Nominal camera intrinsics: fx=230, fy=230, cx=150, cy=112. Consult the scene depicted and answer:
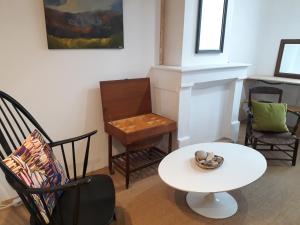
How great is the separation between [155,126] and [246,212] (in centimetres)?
108

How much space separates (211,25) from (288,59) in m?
1.75

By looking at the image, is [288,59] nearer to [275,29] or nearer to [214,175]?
[275,29]

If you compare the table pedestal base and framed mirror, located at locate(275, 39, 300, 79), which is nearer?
the table pedestal base

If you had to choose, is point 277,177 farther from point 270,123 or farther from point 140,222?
point 140,222

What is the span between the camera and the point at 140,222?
1815 millimetres

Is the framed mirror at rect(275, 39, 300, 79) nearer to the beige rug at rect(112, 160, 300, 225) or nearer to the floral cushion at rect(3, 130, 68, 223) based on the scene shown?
the beige rug at rect(112, 160, 300, 225)

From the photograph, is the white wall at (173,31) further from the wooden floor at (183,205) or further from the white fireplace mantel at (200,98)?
the wooden floor at (183,205)

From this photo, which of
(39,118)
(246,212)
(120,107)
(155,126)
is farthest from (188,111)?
(39,118)

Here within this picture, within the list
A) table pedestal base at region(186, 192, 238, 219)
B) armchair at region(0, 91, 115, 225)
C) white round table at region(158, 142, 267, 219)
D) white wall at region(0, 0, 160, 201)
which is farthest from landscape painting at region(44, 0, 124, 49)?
table pedestal base at region(186, 192, 238, 219)

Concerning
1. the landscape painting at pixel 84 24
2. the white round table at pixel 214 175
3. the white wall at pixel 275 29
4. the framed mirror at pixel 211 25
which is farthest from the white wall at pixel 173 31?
the white wall at pixel 275 29

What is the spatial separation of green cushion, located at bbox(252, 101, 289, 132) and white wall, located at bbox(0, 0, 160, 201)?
137 cm

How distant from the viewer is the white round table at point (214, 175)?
1591 millimetres

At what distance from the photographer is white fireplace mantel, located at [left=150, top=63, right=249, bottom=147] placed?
2436 millimetres

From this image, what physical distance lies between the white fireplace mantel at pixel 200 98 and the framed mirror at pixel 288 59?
3.69ft
